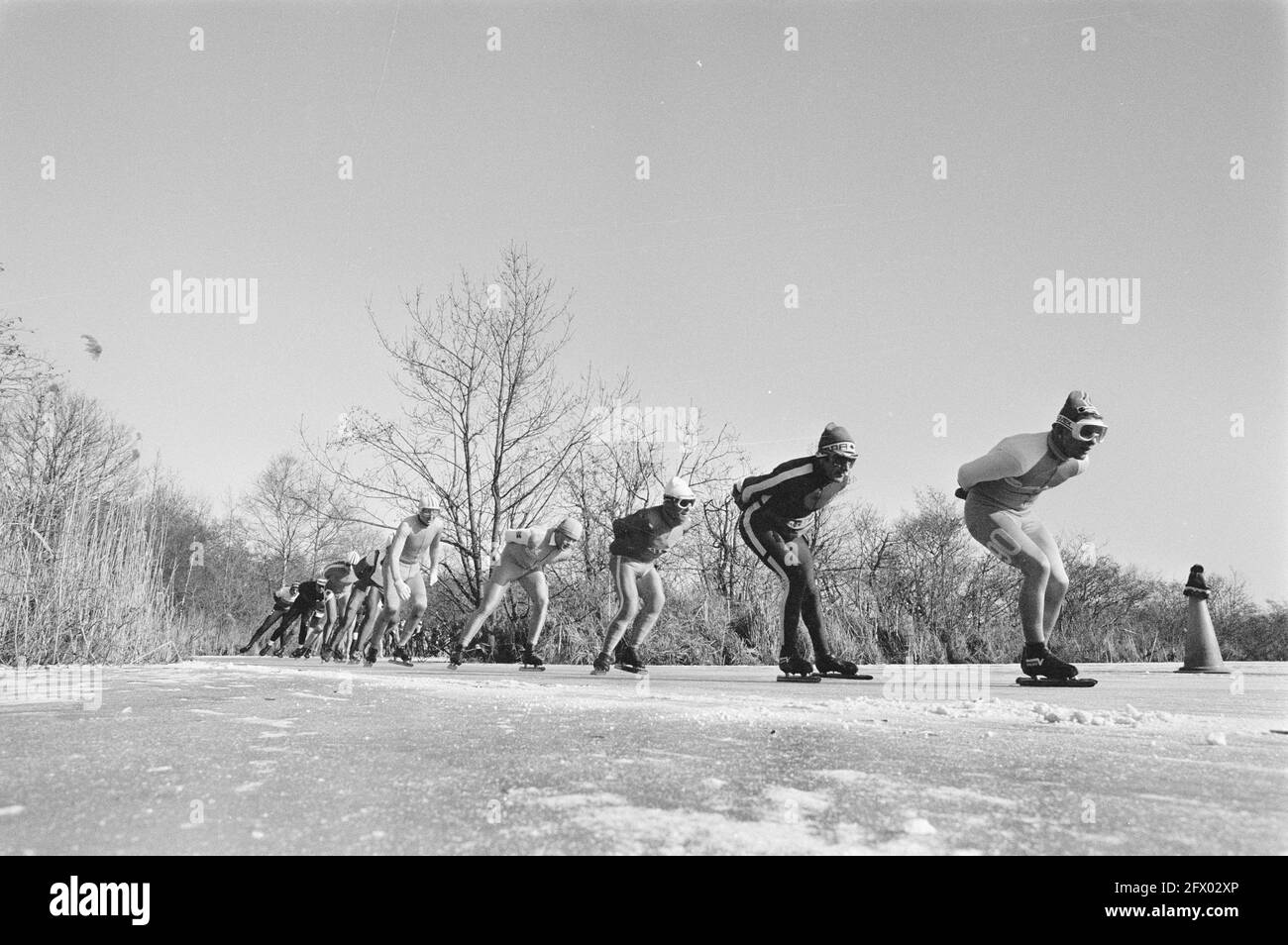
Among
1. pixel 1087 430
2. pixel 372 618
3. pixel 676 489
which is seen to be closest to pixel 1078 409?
pixel 1087 430

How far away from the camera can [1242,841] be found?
1.76 m

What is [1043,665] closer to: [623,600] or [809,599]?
[809,599]

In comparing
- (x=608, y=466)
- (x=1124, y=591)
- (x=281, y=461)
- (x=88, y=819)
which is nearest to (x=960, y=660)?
(x=1124, y=591)

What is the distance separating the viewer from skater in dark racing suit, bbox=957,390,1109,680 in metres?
5.99

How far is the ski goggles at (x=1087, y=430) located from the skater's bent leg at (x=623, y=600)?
3.80m

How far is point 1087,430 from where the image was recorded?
594 cm

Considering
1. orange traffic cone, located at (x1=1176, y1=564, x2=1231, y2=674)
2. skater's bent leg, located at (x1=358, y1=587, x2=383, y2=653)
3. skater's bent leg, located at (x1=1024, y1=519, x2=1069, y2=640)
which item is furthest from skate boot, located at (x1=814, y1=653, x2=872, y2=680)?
skater's bent leg, located at (x1=358, y1=587, x2=383, y2=653)

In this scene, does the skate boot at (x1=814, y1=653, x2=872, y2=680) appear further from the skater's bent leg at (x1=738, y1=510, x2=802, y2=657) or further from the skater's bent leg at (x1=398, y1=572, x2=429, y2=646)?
the skater's bent leg at (x1=398, y1=572, x2=429, y2=646)

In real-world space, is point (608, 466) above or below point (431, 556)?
above

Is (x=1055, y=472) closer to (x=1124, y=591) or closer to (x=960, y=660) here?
(x=960, y=660)

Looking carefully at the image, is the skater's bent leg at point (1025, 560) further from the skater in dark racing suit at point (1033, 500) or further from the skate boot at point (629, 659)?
the skate boot at point (629, 659)

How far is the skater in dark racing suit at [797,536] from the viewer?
6641 millimetres

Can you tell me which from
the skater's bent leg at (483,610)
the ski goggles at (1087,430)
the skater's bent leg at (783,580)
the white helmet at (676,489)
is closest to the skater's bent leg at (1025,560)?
the ski goggles at (1087,430)

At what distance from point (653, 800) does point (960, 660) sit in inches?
358
